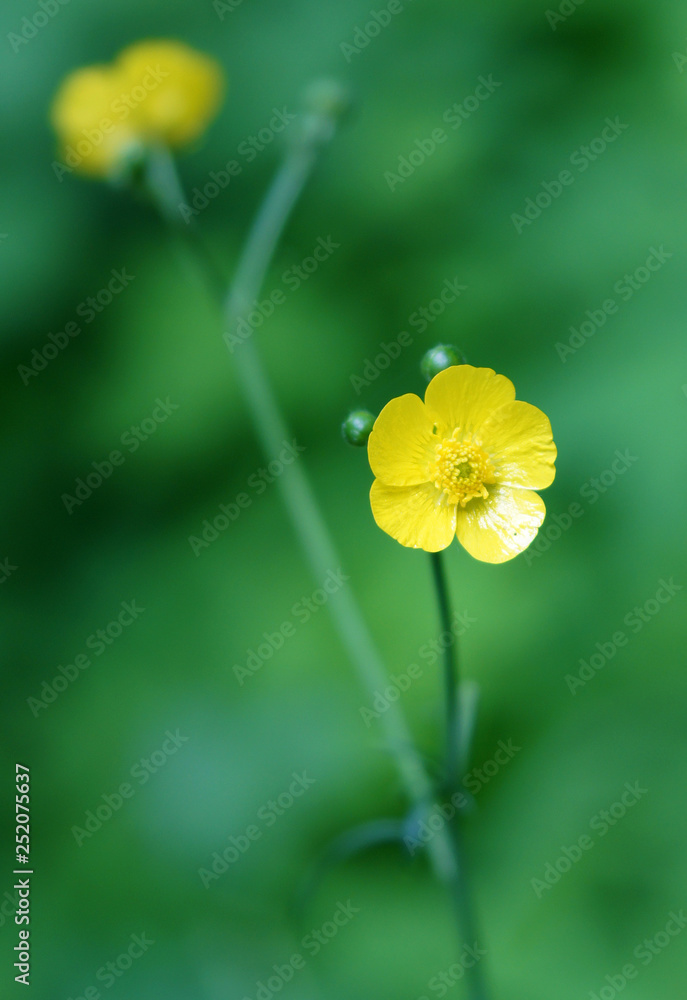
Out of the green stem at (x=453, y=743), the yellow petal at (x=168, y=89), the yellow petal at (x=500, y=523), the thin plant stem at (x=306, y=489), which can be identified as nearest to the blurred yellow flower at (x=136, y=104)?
the yellow petal at (x=168, y=89)

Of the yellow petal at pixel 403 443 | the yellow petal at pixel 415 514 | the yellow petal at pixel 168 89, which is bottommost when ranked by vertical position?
the yellow petal at pixel 415 514

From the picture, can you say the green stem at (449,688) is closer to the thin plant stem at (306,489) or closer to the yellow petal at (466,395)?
the thin plant stem at (306,489)

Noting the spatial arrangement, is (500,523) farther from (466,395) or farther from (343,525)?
(343,525)

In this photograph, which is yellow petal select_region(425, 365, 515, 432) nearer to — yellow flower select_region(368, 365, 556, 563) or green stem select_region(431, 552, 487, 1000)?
yellow flower select_region(368, 365, 556, 563)

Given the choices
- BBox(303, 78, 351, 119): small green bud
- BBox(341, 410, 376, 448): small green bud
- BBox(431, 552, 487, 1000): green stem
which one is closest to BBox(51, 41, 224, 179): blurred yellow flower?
BBox(303, 78, 351, 119): small green bud

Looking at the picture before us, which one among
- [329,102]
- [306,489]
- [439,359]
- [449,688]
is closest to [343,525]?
[306,489]

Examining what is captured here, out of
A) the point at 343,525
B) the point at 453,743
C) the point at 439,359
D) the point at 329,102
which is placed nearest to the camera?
the point at 439,359

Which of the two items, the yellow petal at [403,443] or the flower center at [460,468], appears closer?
the yellow petal at [403,443]
